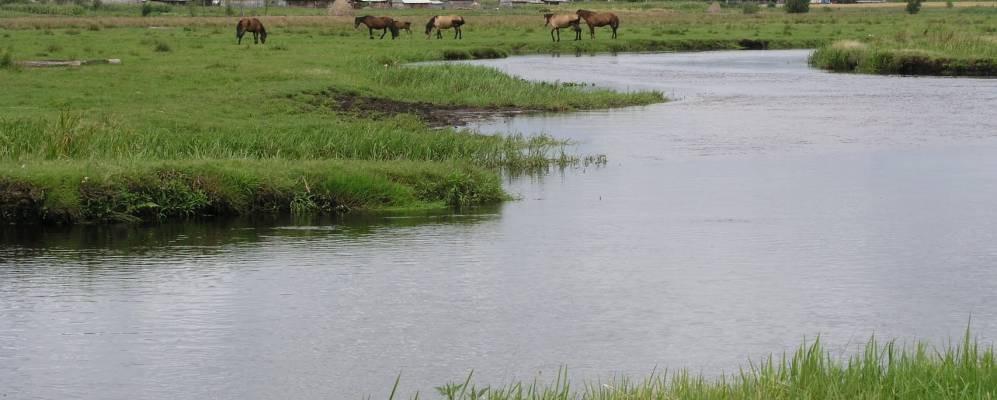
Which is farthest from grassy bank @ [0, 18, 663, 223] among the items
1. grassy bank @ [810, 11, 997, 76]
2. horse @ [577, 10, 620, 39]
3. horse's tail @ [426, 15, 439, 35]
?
horse @ [577, 10, 620, 39]

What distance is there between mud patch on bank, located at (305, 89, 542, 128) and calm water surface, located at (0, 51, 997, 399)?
6.27 meters

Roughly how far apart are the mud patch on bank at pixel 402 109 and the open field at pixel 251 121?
0.23ft

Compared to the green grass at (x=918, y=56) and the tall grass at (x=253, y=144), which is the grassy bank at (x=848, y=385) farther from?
the green grass at (x=918, y=56)

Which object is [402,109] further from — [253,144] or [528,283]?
[528,283]

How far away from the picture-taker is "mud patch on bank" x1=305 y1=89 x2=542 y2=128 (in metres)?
27.8

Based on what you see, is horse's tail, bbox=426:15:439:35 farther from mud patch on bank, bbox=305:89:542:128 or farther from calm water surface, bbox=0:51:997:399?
calm water surface, bbox=0:51:997:399

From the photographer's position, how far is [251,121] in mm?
23906

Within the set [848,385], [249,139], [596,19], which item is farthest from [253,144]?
[596,19]

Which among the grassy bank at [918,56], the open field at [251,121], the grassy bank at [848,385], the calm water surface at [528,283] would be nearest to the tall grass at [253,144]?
the open field at [251,121]

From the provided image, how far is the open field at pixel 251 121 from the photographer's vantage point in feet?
56.7

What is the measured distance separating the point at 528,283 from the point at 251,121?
448 inches

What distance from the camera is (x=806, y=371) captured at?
868 centimetres

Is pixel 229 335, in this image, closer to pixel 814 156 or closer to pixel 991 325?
pixel 991 325

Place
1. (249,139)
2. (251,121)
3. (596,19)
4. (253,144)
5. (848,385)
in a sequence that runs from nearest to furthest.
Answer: (848,385) → (253,144) → (249,139) → (251,121) → (596,19)
